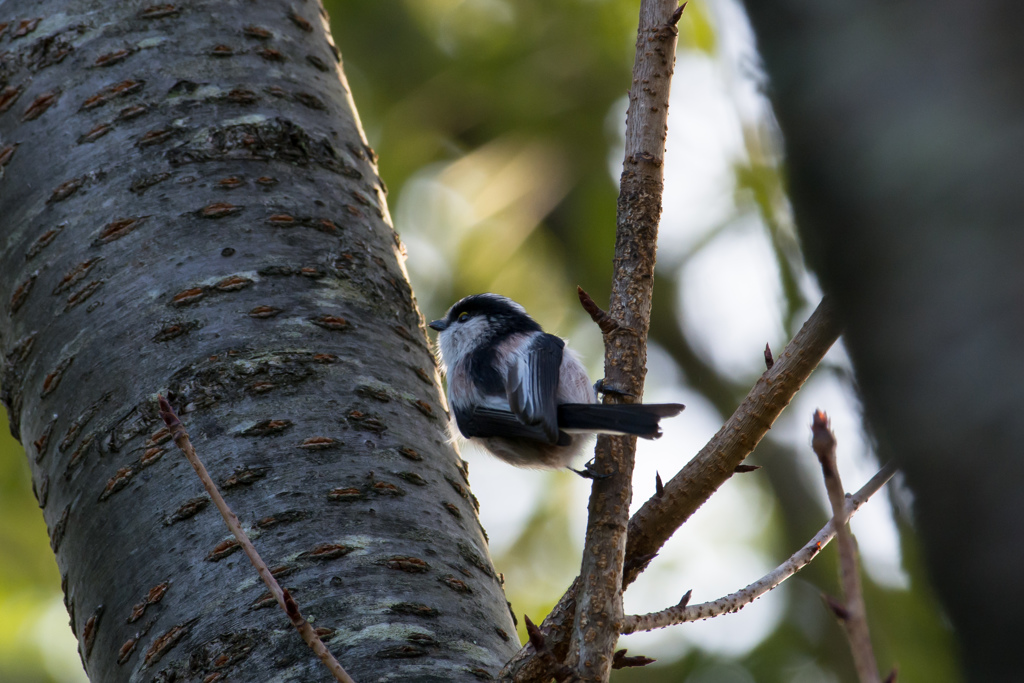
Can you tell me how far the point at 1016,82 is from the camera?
1.98ft

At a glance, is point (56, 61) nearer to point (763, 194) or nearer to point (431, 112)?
point (763, 194)

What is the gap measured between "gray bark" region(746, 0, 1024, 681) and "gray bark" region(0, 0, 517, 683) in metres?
1.15

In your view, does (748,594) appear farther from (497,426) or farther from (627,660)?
(497,426)

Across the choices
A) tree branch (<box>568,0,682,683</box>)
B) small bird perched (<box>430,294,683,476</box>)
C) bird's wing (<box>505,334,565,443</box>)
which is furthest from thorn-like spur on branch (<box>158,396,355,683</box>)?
bird's wing (<box>505,334,565,443</box>)

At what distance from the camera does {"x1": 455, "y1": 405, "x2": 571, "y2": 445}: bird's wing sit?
8.39 ft

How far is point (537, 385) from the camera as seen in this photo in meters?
2.67

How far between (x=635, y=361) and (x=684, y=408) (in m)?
0.22

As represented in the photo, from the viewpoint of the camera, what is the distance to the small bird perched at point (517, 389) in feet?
8.39

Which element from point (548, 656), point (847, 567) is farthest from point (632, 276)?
point (847, 567)

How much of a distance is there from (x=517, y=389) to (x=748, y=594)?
1.26m

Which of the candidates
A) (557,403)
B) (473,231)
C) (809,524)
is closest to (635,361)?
(557,403)

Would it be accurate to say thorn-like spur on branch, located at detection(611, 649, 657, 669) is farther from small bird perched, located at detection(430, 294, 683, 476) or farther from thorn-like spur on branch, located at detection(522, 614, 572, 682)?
small bird perched, located at detection(430, 294, 683, 476)

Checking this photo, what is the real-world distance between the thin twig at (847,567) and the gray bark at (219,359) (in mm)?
Result: 948

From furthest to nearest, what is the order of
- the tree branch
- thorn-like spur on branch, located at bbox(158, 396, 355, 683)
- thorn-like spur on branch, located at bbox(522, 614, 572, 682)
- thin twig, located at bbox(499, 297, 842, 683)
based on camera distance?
1. thin twig, located at bbox(499, 297, 842, 683)
2. the tree branch
3. thorn-like spur on branch, located at bbox(522, 614, 572, 682)
4. thorn-like spur on branch, located at bbox(158, 396, 355, 683)
